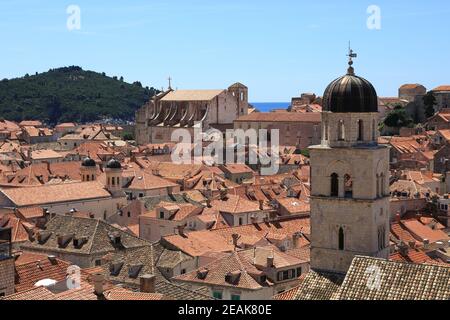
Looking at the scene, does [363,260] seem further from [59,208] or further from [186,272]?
[59,208]

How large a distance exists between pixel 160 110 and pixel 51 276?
3615 inches

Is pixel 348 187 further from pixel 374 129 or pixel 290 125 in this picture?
pixel 290 125

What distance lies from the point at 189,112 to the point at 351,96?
3661 inches

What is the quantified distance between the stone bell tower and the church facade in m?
87.0

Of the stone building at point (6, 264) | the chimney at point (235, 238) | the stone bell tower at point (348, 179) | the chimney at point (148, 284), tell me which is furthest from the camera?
the chimney at point (235, 238)

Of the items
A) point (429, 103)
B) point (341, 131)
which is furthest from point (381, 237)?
point (429, 103)

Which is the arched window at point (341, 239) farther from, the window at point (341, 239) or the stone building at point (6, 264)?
the stone building at point (6, 264)

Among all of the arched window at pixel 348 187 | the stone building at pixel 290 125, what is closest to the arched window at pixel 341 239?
the arched window at pixel 348 187

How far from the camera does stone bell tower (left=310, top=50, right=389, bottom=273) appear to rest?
80.5 feet

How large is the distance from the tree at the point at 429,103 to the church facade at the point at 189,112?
88.9 feet

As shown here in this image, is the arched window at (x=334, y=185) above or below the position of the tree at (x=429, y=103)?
below

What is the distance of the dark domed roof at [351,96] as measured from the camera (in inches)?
978

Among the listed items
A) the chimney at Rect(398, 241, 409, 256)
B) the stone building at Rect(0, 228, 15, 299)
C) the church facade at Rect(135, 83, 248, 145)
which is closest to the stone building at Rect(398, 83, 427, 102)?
the church facade at Rect(135, 83, 248, 145)

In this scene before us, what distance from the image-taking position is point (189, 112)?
11731cm
